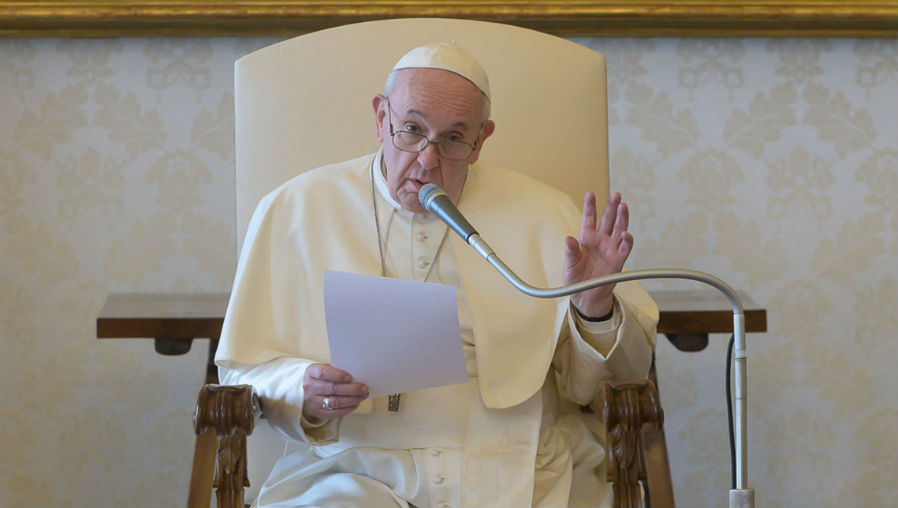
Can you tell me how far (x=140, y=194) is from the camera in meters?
3.54

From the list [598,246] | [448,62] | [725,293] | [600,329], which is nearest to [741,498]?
[725,293]

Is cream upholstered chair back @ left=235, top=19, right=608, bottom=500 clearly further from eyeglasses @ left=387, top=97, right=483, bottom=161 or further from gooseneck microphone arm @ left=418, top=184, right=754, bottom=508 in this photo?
gooseneck microphone arm @ left=418, top=184, right=754, bottom=508

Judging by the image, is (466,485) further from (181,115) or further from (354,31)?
(181,115)

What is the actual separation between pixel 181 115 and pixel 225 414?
5.27ft

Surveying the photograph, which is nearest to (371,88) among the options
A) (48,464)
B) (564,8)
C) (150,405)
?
(564,8)

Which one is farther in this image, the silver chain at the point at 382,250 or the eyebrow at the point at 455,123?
→ the silver chain at the point at 382,250

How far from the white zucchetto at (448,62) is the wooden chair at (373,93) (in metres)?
0.37

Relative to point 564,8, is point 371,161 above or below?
below

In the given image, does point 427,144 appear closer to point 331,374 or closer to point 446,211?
point 331,374

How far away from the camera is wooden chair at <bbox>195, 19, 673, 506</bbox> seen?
9.34 ft

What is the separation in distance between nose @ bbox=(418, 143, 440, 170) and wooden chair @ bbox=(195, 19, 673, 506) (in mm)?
490

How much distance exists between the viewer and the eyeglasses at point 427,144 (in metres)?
2.40

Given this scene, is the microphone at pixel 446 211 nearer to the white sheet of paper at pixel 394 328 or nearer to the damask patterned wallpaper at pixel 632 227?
the white sheet of paper at pixel 394 328

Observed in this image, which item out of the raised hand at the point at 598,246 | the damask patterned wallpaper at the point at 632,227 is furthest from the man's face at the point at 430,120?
the damask patterned wallpaper at the point at 632,227
